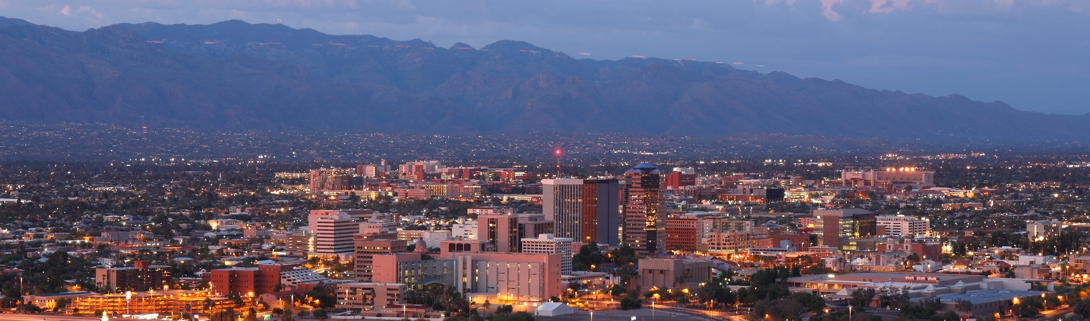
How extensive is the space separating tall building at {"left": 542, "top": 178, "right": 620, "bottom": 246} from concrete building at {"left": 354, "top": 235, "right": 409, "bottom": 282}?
22921 millimetres

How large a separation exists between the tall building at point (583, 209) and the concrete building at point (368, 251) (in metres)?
22.9

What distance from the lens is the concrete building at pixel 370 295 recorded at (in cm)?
7475

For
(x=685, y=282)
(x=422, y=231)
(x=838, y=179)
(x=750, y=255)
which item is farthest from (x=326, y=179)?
(x=685, y=282)

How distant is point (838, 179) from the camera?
199 meters

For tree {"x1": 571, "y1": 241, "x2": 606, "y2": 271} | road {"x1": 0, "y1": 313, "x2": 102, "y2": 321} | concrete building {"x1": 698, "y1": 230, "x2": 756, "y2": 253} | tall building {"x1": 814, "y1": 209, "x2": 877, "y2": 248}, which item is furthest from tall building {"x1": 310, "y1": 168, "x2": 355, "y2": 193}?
road {"x1": 0, "y1": 313, "x2": 102, "y2": 321}

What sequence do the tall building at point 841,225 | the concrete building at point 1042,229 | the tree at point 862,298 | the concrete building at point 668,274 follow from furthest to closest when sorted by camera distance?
1. the tall building at point 841,225
2. the concrete building at point 1042,229
3. the concrete building at point 668,274
4. the tree at point 862,298

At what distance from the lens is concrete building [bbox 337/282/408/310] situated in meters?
74.8

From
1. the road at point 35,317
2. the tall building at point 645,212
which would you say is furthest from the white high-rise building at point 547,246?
the road at point 35,317

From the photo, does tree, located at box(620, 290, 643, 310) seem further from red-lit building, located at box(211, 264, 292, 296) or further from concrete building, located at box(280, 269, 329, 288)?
red-lit building, located at box(211, 264, 292, 296)

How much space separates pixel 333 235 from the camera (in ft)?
340

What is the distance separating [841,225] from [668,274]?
39.3m

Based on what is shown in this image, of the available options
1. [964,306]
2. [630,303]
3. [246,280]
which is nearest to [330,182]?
[246,280]

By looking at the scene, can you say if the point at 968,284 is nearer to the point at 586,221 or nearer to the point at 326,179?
the point at 586,221

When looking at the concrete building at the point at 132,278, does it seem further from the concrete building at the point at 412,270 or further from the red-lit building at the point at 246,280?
the concrete building at the point at 412,270
